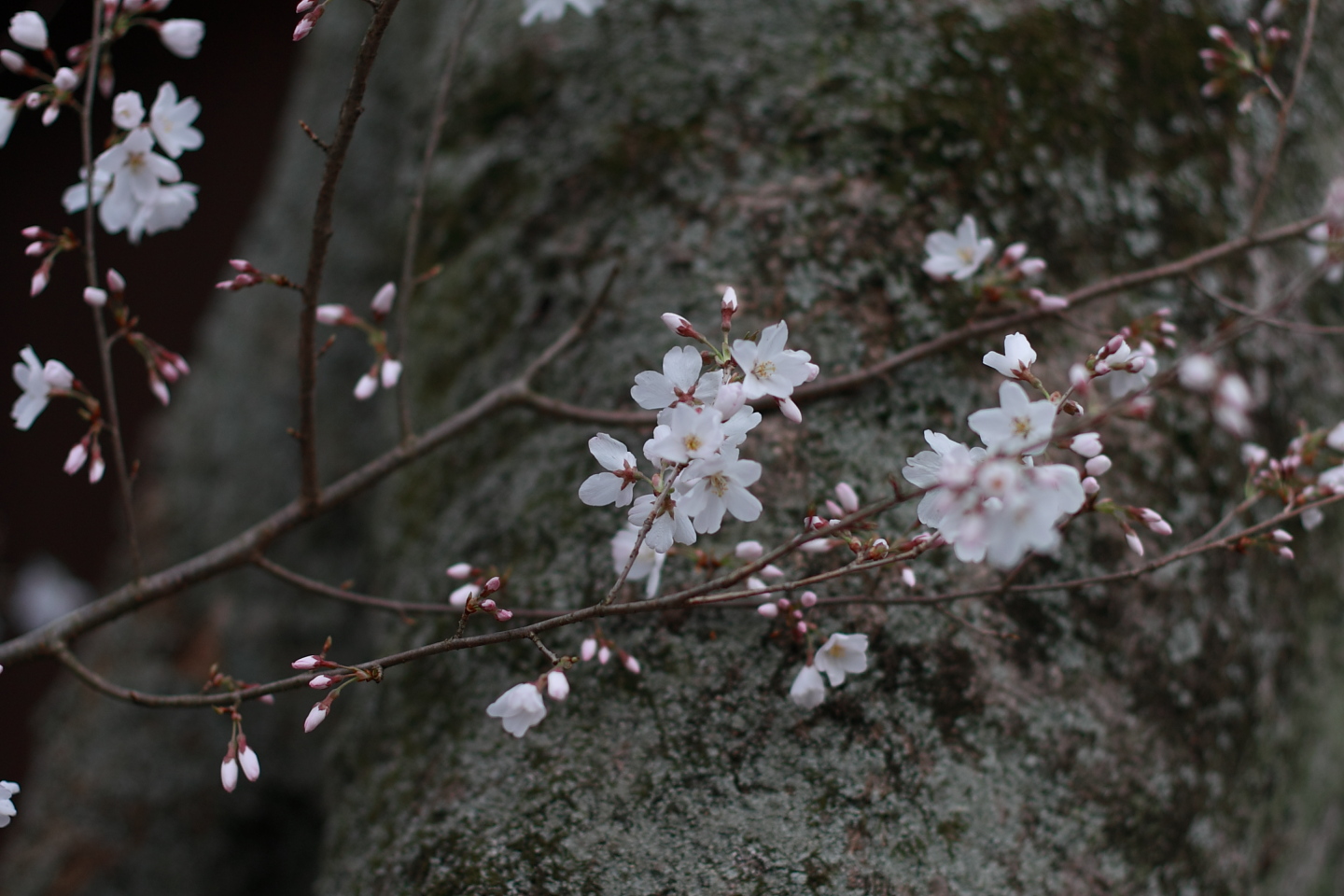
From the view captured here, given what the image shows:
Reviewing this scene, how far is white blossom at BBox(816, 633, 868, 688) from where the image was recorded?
1.01 m

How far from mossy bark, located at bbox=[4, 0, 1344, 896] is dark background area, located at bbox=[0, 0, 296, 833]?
1728mm

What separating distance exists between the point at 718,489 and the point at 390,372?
2.11 feet

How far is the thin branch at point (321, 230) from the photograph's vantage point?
0.97 m

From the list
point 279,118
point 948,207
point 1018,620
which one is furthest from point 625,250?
point 279,118

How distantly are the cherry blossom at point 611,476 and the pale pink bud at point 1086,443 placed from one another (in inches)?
17.9

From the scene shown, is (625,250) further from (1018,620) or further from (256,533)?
(1018,620)

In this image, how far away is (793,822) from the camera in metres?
1.10

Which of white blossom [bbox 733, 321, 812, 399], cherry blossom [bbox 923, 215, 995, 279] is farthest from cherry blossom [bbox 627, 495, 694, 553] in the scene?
cherry blossom [bbox 923, 215, 995, 279]

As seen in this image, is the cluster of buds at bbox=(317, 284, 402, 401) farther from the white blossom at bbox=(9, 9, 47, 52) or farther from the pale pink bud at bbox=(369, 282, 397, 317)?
the white blossom at bbox=(9, 9, 47, 52)

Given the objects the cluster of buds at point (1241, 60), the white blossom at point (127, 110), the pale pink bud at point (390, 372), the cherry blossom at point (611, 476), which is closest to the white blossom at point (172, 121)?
the white blossom at point (127, 110)

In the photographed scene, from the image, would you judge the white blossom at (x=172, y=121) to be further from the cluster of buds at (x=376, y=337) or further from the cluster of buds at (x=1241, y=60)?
the cluster of buds at (x=1241, y=60)

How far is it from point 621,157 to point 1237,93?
1.25 meters

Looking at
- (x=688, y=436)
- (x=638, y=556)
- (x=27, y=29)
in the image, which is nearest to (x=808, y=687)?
(x=638, y=556)

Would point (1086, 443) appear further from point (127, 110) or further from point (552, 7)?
point (127, 110)
